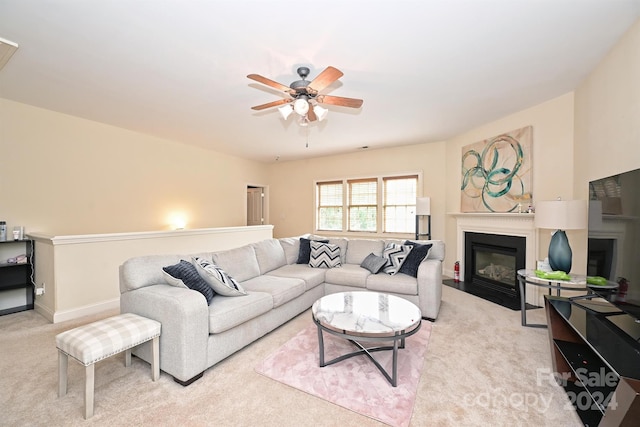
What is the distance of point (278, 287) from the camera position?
9.38ft

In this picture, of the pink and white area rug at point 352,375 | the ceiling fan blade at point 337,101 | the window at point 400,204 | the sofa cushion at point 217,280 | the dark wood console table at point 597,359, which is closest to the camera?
the dark wood console table at point 597,359

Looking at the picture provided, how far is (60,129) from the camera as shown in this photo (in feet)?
12.2

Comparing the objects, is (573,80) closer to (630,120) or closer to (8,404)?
(630,120)

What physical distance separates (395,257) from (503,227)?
74.8 inches

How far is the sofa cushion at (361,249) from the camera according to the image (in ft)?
12.9

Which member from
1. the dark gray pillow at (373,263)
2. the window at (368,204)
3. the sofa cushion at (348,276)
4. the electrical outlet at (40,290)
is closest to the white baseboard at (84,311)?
the electrical outlet at (40,290)

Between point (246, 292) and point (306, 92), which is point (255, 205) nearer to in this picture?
point (246, 292)

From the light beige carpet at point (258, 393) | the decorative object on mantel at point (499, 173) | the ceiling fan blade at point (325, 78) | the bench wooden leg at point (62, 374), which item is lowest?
the light beige carpet at point (258, 393)

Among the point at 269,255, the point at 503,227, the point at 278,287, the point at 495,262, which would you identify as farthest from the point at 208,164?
the point at 495,262

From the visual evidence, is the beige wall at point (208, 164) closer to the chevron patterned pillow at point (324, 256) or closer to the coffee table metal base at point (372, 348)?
the coffee table metal base at point (372, 348)

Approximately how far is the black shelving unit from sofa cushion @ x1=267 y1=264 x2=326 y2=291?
9.84 feet

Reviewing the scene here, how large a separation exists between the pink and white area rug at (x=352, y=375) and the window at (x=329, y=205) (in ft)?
13.6

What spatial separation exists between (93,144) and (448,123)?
556 cm

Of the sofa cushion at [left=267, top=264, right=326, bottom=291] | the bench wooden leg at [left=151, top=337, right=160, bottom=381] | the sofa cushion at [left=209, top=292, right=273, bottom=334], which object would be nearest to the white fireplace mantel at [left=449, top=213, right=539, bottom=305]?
the sofa cushion at [left=267, top=264, right=326, bottom=291]
